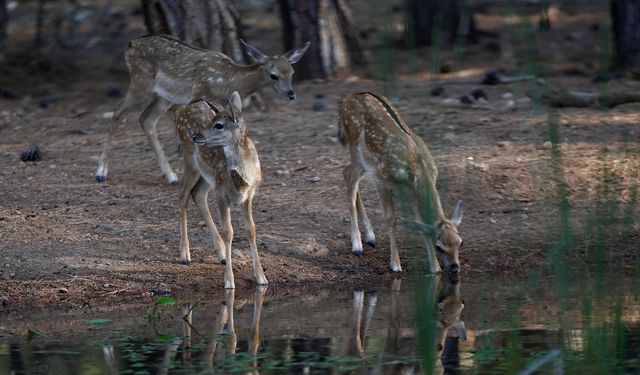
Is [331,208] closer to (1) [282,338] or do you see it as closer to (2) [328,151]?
(2) [328,151]

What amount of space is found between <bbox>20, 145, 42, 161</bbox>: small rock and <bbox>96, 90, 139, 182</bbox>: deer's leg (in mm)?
707

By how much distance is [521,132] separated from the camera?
483 inches

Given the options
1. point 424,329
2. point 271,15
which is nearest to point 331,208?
point 424,329

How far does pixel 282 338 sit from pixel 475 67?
9432mm

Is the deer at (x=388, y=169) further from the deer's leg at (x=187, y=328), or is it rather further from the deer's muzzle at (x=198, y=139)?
the deer's leg at (x=187, y=328)

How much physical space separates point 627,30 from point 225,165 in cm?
753

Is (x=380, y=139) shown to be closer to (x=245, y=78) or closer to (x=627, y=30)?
(x=245, y=78)

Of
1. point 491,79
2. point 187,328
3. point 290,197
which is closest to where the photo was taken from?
point 187,328

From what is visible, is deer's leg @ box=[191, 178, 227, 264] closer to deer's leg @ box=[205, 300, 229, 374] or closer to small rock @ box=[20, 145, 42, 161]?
deer's leg @ box=[205, 300, 229, 374]

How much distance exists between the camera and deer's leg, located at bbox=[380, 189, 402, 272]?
383 inches

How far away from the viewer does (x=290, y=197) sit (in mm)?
10953

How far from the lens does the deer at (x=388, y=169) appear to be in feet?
30.8

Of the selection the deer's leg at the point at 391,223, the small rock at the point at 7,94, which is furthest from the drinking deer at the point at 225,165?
the small rock at the point at 7,94

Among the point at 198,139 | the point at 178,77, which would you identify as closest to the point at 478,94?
the point at 178,77
